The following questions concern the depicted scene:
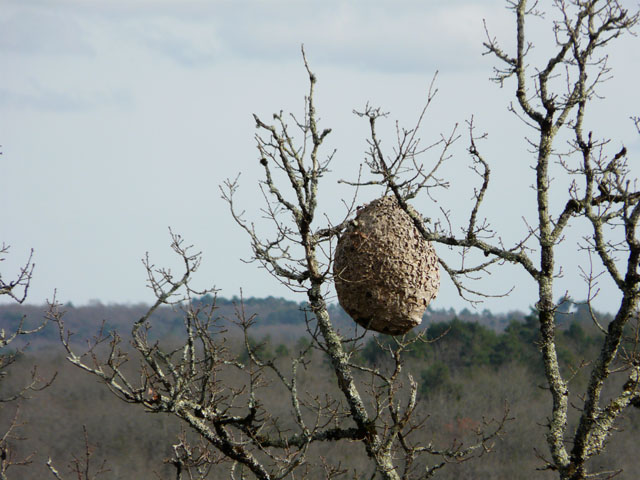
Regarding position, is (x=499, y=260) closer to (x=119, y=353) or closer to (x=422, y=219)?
(x=422, y=219)

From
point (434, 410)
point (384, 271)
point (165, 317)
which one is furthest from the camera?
point (165, 317)

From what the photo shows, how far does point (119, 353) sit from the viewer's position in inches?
312

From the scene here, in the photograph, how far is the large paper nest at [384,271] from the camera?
21.2 feet

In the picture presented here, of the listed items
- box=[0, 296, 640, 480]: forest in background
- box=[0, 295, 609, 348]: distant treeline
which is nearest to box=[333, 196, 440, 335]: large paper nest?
box=[0, 296, 640, 480]: forest in background

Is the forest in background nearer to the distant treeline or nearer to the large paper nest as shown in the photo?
the distant treeline

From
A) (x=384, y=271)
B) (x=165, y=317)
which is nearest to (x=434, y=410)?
(x=384, y=271)

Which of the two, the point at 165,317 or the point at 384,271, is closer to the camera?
Answer: the point at 384,271

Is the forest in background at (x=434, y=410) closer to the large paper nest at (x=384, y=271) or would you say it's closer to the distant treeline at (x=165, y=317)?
the distant treeline at (x=165, y=317)

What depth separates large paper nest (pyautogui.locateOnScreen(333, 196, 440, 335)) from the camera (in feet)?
21.2

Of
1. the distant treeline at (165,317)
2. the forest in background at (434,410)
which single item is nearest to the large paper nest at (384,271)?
the forest in background at (434,410)

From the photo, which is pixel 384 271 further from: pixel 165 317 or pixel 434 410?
pixel 165 317

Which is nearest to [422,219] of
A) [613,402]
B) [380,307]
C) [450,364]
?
[380,307]

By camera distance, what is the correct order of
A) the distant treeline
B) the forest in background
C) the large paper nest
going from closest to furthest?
1. the large paper nest
2. the forest in background
3. the distant treeline

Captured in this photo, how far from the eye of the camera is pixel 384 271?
6.43 m
